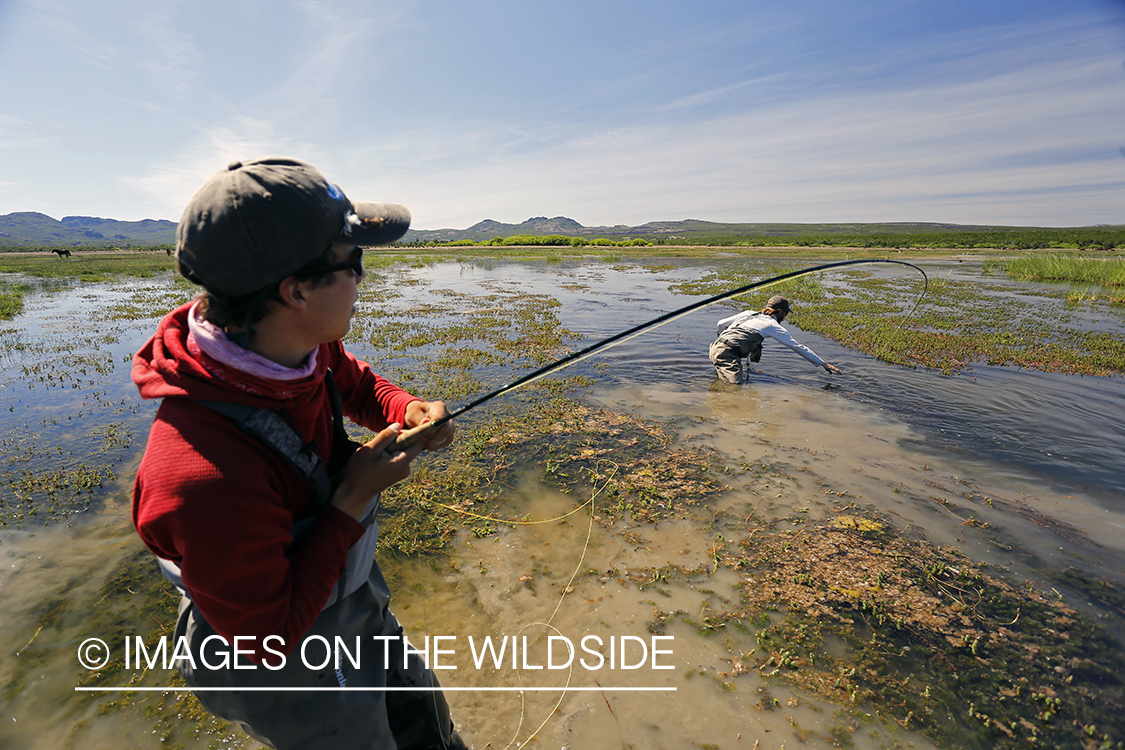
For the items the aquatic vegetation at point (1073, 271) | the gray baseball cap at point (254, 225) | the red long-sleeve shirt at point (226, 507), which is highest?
the aquatic vegetation at point (1073, 271)

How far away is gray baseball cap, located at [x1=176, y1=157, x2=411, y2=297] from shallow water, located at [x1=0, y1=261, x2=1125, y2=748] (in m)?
3.12

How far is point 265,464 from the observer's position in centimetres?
139

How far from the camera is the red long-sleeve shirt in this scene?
119 centimetres

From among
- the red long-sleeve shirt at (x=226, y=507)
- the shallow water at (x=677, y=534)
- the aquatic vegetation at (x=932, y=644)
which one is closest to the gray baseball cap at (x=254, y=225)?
the red long-sleeve shirt at (x=226, y=507)

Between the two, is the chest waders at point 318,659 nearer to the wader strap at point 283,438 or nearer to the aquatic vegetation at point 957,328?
the wader strap at point 283,438

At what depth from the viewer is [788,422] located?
7.76m

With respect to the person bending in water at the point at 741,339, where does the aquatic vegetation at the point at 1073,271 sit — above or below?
above

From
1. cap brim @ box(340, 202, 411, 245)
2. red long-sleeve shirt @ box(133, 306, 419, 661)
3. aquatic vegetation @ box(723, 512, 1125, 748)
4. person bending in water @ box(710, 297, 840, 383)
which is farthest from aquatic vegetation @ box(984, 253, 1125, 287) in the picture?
red long-sleeve shirt @ box(133, 306, 419, 661)

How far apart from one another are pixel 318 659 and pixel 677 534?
12.8ft

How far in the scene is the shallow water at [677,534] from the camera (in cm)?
312

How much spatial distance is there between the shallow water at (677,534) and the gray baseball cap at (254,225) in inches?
123

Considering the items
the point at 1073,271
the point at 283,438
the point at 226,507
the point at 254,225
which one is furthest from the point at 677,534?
the point at 1073,271

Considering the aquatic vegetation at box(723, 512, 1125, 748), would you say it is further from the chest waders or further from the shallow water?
the chest waders

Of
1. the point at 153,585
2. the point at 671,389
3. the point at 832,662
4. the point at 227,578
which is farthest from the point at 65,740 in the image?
the point at 671,389
